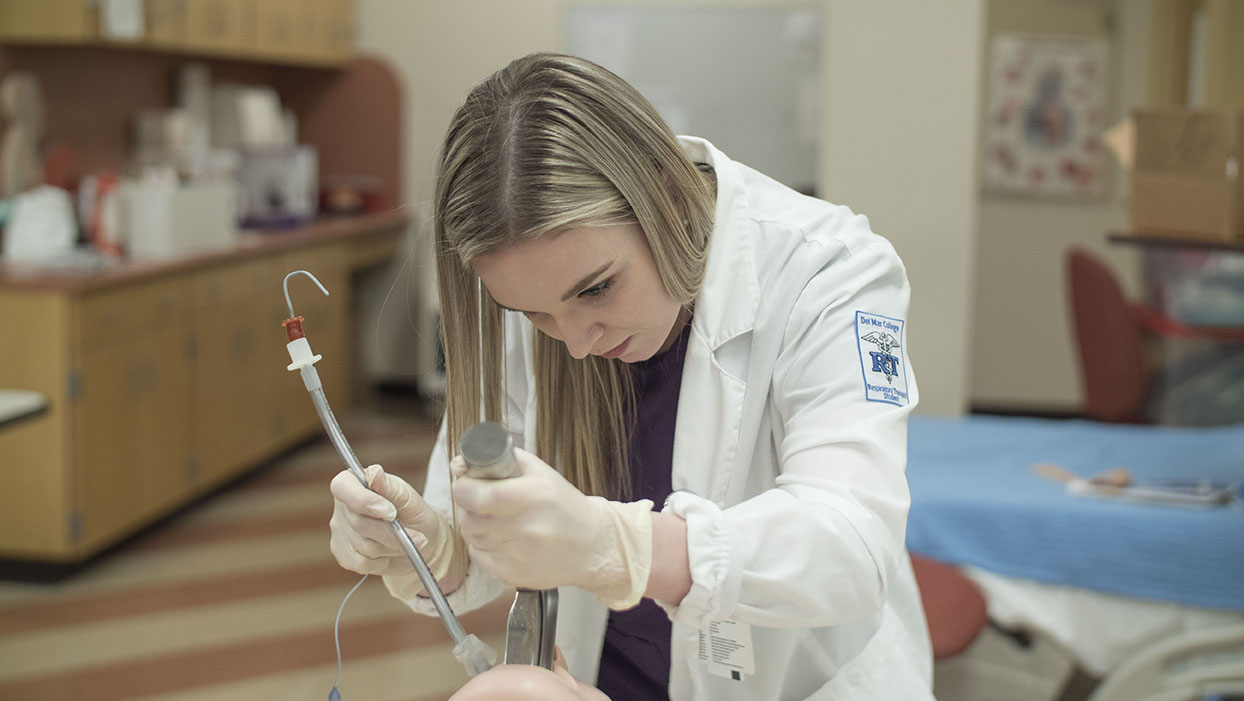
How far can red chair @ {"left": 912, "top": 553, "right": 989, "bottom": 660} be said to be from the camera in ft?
6.12

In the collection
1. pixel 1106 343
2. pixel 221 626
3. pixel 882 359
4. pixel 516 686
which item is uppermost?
pixel 882 359

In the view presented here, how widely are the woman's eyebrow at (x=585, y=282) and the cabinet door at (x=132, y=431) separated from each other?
104 inches

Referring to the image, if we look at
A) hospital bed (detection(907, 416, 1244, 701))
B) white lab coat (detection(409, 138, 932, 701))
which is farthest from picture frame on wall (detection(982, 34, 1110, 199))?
white lab coat (detection(409, 138, 932, 701))

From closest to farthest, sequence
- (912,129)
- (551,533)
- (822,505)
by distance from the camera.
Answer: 1. (551,533)
2. (822,505)
3. (912,129)

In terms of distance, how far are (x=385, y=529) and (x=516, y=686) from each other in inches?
7.4

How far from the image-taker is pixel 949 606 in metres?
1.97

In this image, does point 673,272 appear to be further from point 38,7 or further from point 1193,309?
point 1193,309

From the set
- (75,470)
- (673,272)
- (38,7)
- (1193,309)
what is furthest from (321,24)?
(673,272)

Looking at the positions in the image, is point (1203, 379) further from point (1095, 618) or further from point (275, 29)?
point (275, 29)

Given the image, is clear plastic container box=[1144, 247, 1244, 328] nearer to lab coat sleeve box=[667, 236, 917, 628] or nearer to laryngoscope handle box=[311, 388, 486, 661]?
lab coat sleeve box=[667, 236, 917, 628]

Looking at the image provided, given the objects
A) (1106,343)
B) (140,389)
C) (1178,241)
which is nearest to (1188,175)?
(1178,241)

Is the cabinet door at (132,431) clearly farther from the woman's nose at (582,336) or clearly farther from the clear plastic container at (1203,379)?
the clear plastic container at (1203,379)

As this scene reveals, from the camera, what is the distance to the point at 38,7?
3.41 meters

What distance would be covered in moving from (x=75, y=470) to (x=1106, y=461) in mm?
2608
